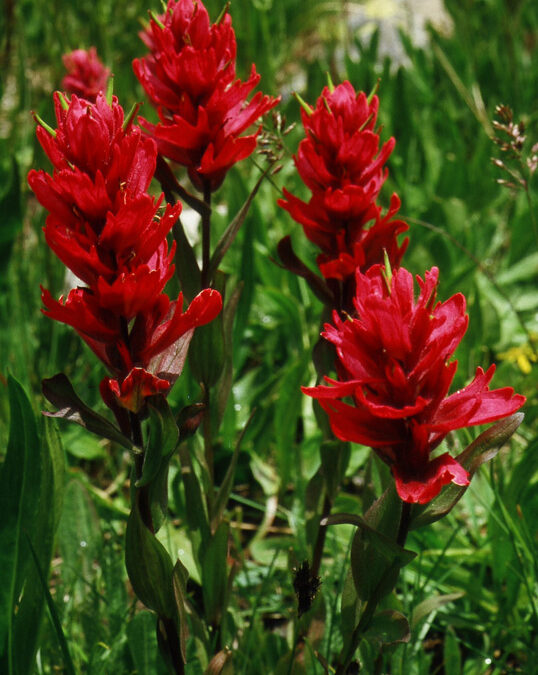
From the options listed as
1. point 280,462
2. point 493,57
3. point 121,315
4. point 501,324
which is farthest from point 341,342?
point 493,57

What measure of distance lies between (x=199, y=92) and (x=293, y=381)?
2.63 feet

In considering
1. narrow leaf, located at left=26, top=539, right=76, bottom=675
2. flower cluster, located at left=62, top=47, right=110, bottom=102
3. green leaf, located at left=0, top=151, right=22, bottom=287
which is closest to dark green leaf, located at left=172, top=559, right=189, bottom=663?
narrow leaf, located at left=26, top=539, right=76, bottom=675

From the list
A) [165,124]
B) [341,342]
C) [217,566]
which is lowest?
[217,566]

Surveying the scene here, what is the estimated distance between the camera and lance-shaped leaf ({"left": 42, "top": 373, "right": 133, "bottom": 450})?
91cm

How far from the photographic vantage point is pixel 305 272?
1.14m

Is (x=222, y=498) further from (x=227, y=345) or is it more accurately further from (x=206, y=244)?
(x=206, y=244)

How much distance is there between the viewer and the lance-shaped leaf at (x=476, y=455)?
2.90 ft

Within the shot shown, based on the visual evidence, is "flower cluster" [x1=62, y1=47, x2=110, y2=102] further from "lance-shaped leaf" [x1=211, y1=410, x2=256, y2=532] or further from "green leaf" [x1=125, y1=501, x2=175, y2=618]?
"green leaf" [x1=125, y1=501, x2=175, y2=618]

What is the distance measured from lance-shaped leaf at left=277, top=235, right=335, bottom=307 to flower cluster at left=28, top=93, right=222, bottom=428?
11.3 inches

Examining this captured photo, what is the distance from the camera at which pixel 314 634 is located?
1.28m

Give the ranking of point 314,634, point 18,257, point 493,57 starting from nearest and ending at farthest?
point 314,634
point 18,257
point 493,57

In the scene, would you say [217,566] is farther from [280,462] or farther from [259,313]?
[259,313]

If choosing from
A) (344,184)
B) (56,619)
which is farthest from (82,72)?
(56,619)

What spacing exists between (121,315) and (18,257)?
1372 millimetres
